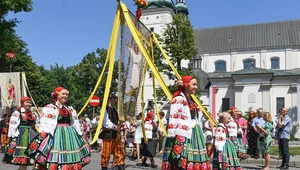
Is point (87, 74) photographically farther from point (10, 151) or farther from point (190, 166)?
point (190, 166)

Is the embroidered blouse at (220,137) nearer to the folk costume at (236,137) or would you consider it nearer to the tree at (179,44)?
the folk costume at (236,137)

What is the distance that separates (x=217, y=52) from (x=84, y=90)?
21448 mm

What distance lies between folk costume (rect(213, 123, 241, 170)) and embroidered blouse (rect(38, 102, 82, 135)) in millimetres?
2749

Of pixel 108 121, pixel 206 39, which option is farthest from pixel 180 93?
pixel 206 39

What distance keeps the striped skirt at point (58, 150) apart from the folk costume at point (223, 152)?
270 cm

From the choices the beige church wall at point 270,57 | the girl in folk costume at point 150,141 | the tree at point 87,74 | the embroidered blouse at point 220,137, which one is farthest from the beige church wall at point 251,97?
the embroidered blouse at point 220,137

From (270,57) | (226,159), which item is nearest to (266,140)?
(226,159)

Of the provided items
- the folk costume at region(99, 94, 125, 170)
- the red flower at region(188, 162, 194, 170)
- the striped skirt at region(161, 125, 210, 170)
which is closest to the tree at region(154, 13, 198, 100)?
the folk costume at region(99, 94, 125, 170)

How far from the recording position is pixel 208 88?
155 feet

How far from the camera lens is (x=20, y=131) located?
845cm

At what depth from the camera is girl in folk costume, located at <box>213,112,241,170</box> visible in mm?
7254

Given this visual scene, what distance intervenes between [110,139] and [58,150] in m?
2.48

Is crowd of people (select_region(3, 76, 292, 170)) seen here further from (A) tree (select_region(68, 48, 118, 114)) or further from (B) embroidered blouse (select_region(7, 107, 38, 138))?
(A) tree (select_region(68, 48, 118, 114))

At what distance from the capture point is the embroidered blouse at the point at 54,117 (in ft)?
20.4
